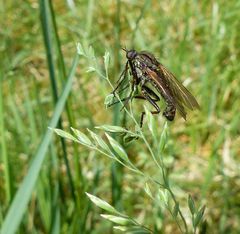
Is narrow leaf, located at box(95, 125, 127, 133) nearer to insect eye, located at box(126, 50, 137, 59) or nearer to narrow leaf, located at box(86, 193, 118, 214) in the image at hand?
narrow leaf, located at box(86, 193, 118, 214)

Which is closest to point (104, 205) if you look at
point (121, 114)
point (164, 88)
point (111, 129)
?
point (111, 129)

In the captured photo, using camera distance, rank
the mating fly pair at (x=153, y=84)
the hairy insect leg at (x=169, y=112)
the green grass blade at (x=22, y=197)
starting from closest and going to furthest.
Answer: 1. the green grass blade at (x=22, y=197)
2. the mating fly pair at (x=153, y=84)
3. the hairy insect leg at (x=169, y=112)

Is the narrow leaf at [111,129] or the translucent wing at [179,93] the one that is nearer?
the narrow leaf at [111,129]

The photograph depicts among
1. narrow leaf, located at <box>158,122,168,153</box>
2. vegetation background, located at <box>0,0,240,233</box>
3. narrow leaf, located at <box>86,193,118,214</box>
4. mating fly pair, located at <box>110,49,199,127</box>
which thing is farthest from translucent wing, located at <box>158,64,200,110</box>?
narrow leaf, located at <box>86,193,118,214</box>

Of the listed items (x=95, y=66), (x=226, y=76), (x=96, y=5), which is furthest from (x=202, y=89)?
(x=95, y=66)

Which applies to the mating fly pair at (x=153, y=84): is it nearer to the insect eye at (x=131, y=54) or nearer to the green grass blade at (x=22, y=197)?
the insect eye at (x=131, y=54)

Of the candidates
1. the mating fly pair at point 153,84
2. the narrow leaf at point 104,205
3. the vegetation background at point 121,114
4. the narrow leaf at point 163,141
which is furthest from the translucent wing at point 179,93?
the narrow leaf at point 104,205

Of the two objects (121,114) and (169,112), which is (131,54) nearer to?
(169,112)

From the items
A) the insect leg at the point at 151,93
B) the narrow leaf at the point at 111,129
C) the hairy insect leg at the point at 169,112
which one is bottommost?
the narrow leaf at the point at 111,129
